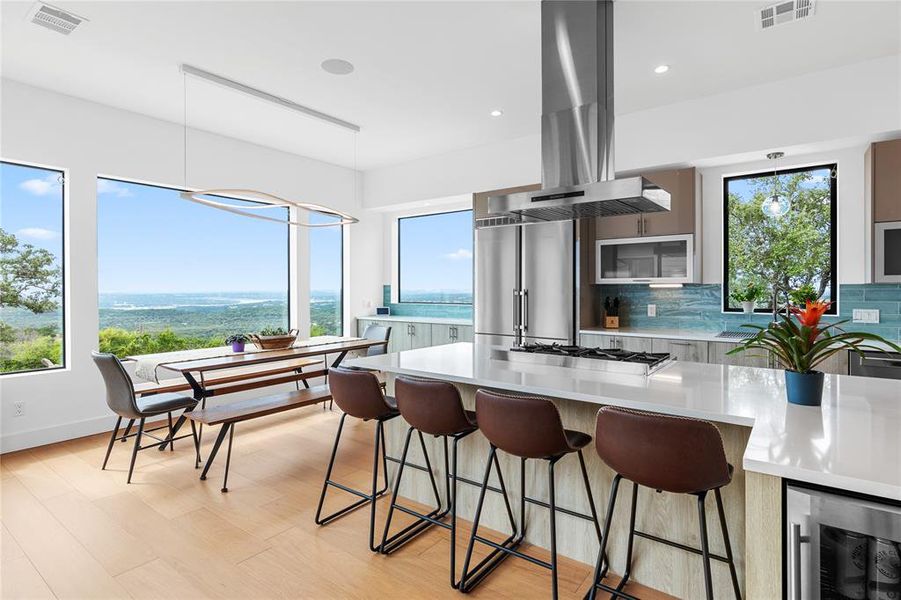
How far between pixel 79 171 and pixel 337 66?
2649mm

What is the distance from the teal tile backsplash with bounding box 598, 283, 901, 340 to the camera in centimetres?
369

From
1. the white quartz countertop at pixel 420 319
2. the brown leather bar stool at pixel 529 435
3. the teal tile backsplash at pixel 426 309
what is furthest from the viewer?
the teal tile backsplash at pixel 426 309

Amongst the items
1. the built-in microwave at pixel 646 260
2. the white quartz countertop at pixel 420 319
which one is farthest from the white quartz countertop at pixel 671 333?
the white quartz countertop at pixel 420 319

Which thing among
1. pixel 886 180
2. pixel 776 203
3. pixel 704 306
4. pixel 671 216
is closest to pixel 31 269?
pixel 671 216

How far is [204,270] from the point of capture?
18.2ft

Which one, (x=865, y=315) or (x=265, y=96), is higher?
(x=265, y=96)

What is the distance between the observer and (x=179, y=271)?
534cm

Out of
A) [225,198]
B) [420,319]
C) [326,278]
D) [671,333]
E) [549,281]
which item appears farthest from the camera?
[326,278]

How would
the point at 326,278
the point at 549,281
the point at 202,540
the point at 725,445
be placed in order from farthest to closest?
the point at 326,278, the point at 549,281, the point at 202,540, the point at 725,445

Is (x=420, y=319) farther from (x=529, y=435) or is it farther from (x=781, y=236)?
(x=529, y=435)

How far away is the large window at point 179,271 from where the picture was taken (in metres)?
4.73

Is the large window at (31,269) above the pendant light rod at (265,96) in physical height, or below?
below

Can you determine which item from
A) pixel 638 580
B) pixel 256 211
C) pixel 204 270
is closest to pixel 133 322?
pixel 204 270

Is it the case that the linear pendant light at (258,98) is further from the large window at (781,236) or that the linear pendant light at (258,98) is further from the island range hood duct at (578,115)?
the large window at (781,236)
